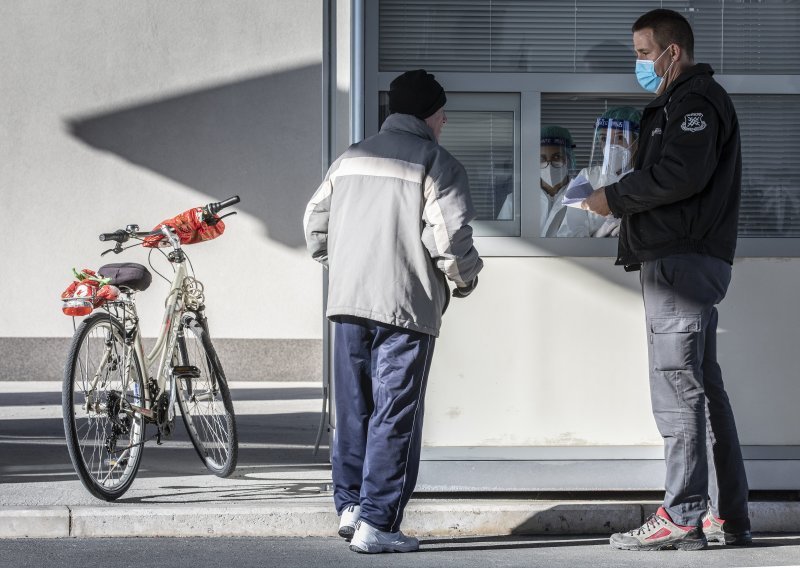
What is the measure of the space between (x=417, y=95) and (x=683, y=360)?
1.38 meters

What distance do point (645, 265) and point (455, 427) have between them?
117 centimetres

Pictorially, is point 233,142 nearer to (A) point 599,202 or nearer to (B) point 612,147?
(B) point 612,147

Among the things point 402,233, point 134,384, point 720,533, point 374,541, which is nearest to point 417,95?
point 402,233

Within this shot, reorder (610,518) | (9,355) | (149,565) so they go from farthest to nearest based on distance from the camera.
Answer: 1. (9,355)
2. (610,518)
3. (149,565)

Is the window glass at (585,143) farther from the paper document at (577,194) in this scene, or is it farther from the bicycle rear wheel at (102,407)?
the bicycle rear wheel at (102,407)

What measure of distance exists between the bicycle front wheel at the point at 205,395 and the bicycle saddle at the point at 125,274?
0.36 m

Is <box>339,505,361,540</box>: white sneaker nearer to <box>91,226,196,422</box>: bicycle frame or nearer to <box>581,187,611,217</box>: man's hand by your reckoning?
<box>91,226,196,422</box>: bicycle frame

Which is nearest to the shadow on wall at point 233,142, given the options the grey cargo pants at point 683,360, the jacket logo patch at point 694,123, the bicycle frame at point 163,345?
the bicycle frame at point 163,345

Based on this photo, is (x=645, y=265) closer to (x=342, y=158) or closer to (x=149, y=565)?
(x=342, y=158)

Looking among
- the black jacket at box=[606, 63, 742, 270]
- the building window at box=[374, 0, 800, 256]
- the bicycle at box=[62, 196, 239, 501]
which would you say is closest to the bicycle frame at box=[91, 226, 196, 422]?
the bicycle at box=[62, 196, 239, 501]

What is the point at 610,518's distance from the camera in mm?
4996

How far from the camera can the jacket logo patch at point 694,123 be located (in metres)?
4.28

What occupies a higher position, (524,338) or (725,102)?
(725,102)

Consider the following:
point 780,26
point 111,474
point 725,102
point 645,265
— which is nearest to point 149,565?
point 111,474
